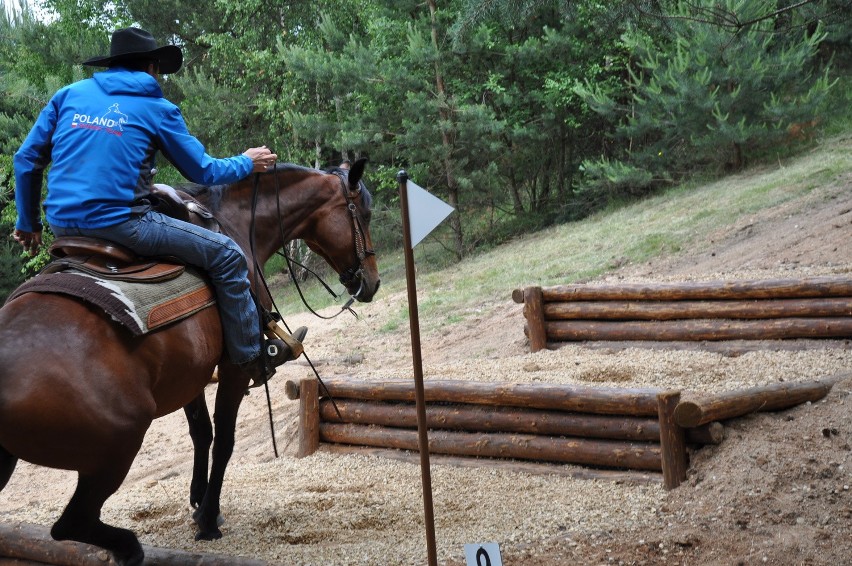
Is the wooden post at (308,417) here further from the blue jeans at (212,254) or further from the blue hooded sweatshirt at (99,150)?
the blue hooded sweatshirt at (99,150)

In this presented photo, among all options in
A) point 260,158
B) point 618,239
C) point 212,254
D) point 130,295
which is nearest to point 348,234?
point 260,158

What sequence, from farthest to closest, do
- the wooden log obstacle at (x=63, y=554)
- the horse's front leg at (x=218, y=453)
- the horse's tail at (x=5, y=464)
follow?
1. the horse's front leg at (x=218, y=453)
2. the wooden log obstacle at (x=63, y=554)
3. the horse's tail at (x=5, y=464)

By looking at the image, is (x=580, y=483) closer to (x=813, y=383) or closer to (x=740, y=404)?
(x=740, y=404)

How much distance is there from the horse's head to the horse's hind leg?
2.07 m

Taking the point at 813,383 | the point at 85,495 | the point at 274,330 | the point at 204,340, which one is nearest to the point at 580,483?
the point at 813,383

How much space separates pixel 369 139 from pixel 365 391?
10.8 m

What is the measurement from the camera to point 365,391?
7.25 m

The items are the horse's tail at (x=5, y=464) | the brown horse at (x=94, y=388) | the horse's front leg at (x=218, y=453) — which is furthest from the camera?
the horse's front leg at (x=218, y=453)

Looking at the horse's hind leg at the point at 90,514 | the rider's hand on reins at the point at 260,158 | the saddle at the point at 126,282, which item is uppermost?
the rider's hand on reins at the point at 260,158

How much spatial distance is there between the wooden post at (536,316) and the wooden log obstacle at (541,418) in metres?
2.34

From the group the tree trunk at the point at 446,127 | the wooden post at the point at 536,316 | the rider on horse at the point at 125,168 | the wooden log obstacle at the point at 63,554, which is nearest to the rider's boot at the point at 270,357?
the rider on horse at the point at 125,168

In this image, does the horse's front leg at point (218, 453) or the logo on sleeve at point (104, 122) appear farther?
the horse's front leg at point (218, 453)

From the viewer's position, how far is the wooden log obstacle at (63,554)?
4.43 meters

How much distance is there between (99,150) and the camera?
4.52m
